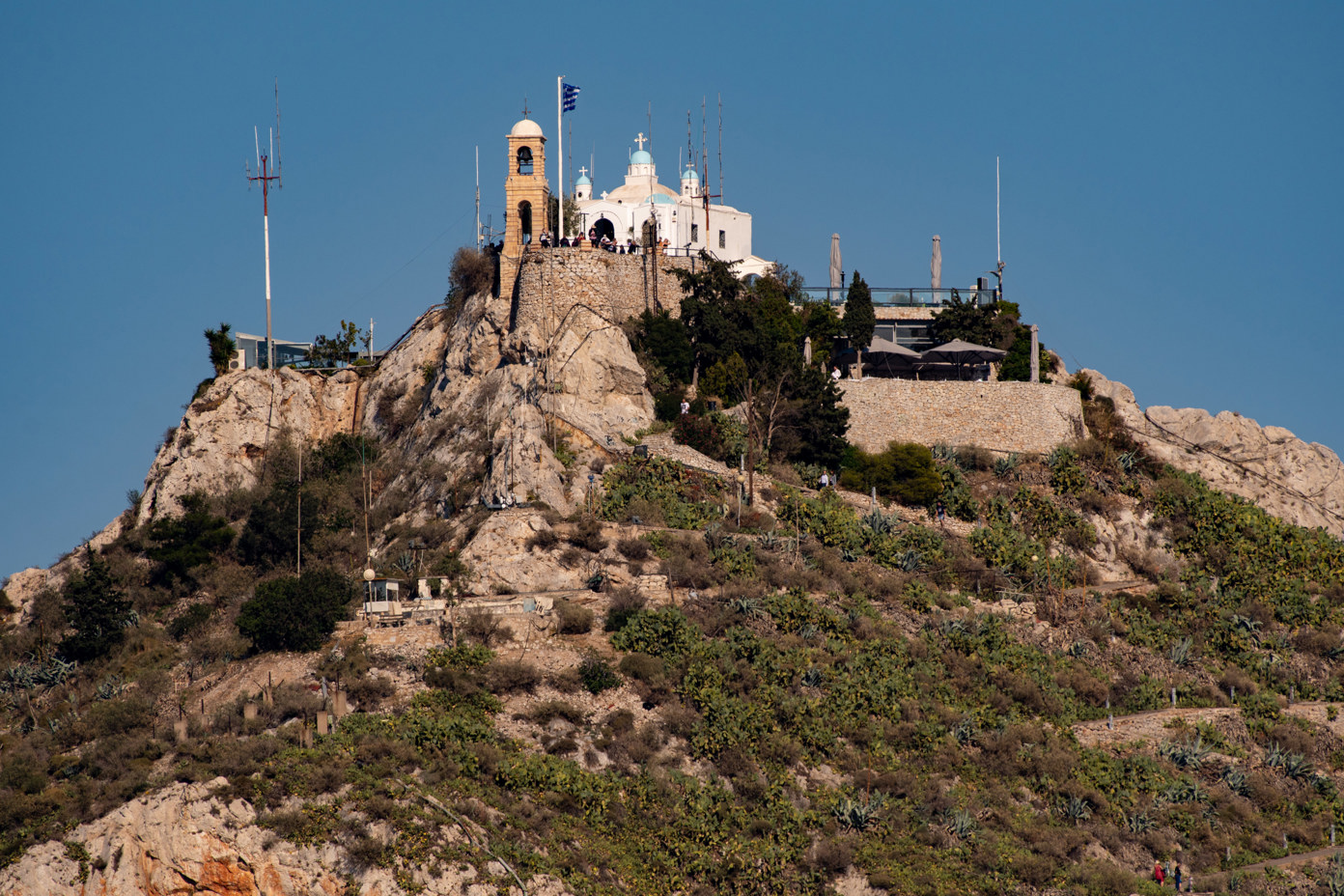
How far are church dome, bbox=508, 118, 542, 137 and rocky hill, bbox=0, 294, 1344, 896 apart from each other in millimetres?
6394

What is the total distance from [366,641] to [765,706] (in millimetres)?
9556

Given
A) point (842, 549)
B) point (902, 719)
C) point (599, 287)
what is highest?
point (599, 287)

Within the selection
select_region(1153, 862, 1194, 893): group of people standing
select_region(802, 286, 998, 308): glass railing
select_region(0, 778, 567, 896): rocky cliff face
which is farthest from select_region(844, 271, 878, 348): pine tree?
select_region(0, 778, 567, 896): rocky cliff face

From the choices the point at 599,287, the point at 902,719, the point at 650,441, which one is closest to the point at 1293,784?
the point at 902,719

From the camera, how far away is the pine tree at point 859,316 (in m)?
54.8

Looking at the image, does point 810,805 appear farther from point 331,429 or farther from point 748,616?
point 331,429

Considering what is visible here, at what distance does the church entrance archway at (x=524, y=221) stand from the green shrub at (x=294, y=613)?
17.4 metres

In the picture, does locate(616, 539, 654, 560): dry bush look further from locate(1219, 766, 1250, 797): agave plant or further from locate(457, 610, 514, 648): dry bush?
locate(1219, 766, 1250, 797): agave plant

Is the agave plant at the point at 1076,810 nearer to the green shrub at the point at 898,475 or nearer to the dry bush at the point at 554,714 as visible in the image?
the dry bush at the point at 554,714

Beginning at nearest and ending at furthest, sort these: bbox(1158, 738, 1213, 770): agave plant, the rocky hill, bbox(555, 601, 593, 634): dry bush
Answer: the rocky hill < bbox(1158, 738, 1213, 770): agave plant < bbox(555, 601, 593, 634): dry bush

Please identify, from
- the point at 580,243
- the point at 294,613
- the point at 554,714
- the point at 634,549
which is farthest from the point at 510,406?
the point at 554,714

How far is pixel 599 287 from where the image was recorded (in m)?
52.5

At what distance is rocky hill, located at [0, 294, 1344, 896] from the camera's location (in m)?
32.2

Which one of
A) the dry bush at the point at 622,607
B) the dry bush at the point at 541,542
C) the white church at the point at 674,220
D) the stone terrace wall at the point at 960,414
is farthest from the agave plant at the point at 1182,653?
the white church at the point at 674,220
